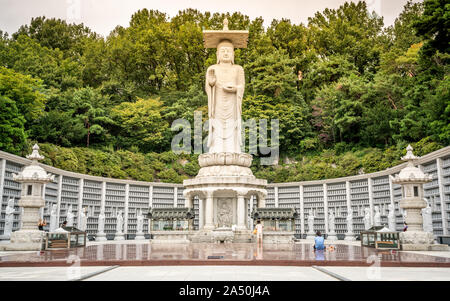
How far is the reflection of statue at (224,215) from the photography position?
17219mm

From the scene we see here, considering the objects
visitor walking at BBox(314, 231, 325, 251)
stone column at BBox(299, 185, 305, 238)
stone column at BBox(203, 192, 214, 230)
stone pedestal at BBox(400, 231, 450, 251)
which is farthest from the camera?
stone column at BBox(299, 185, 305, 238)

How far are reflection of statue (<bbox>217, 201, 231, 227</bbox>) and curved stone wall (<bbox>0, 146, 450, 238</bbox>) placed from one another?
25.4 ft

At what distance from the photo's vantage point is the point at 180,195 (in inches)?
1017

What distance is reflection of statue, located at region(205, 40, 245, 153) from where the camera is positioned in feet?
62.4

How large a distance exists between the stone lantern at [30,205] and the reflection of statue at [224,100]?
773 cm

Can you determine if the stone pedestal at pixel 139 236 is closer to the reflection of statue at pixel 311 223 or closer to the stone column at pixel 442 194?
the reflection of statue at pixel 311 223

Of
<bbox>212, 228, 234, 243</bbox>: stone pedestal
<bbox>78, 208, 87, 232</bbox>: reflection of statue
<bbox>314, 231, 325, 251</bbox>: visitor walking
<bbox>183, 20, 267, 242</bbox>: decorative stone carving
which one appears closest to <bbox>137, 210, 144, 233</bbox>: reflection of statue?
<bbox>78, 208, 87, 232</bbox>: reflection of statue

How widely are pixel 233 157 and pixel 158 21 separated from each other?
1032 inches

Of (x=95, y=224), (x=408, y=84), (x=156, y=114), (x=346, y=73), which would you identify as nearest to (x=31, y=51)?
(x=156, y=114)

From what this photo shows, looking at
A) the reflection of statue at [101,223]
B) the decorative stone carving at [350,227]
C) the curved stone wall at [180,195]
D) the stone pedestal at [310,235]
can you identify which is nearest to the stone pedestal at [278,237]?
the curved stone wall at [180,195]

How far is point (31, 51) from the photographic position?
30.4 metres

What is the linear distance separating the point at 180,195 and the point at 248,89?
12616 mm

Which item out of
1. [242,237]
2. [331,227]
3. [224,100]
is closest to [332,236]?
[331,227]

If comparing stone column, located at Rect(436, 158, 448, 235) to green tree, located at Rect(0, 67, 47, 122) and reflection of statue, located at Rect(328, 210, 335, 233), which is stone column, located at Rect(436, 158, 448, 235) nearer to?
reflection of statue, located at Rect(328, 210, 335, 233)
